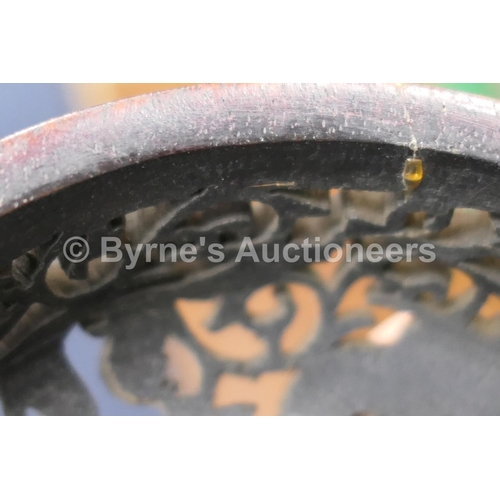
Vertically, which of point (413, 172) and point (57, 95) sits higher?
point (57, 95)

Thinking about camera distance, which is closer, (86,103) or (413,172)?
(413,172)

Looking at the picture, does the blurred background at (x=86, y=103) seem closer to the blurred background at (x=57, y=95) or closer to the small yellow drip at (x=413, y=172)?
the blurred background at (x=57, y=95)

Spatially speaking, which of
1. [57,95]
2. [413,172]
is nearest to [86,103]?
[57,95]

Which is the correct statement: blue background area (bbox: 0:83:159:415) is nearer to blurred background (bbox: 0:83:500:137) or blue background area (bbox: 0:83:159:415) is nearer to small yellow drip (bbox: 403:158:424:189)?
blurred background (bbox: 0:83:500:137)

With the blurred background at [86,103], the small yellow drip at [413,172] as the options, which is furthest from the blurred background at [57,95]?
the small yellow drip at [413,172]

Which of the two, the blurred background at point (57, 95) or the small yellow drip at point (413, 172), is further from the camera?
the blurred background at point (57, 95)

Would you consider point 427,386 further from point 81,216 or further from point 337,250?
point 81,216

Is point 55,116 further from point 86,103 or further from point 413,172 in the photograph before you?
point 413,172

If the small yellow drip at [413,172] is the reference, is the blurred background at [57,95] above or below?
above
